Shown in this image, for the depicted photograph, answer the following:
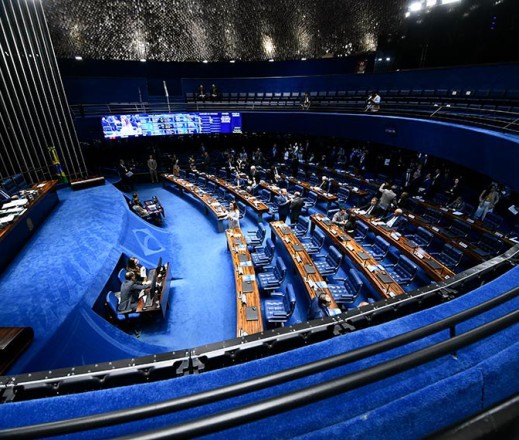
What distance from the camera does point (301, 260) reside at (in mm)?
7383

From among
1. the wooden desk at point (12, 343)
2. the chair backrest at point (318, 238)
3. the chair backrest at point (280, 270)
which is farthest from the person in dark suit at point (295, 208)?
the wooden desk at point (12, 343)

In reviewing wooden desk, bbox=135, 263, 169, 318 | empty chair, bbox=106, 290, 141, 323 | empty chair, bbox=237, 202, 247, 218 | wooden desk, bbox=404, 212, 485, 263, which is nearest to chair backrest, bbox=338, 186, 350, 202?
wooden desk, bbox=404, 212, 485, 263

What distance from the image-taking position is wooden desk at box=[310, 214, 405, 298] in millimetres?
6043

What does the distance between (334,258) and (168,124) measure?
515 inches

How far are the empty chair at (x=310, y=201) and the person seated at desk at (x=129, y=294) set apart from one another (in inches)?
305

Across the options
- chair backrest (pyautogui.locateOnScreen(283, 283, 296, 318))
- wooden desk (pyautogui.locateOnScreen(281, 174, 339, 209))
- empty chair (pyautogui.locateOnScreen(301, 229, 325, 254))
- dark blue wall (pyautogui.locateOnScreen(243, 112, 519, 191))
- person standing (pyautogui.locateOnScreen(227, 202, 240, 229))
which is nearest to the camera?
chair backrest (pyautogui.locateOnScreen(283, 283, 296, 318))

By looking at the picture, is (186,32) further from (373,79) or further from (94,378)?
(94,378)

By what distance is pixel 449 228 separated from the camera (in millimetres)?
8766

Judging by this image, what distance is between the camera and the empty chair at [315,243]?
841 cm

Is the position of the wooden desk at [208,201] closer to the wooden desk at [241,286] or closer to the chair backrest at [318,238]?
the wooden desk at [241,286]

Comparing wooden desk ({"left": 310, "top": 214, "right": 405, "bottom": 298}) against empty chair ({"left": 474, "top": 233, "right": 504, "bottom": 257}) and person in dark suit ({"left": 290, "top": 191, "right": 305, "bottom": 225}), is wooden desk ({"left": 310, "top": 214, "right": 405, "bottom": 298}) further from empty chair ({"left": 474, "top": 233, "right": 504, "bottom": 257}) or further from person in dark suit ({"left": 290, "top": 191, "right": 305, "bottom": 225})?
empty chair ({"left": 474, "top": 233, "right": 504, "bottom": 257})

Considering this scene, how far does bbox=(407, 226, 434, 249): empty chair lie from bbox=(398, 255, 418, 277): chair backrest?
1519 millimetres

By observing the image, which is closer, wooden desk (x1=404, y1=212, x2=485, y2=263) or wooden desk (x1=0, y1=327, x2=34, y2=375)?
wooden desk (x1=0, y1=327, x2=34, y2=375)

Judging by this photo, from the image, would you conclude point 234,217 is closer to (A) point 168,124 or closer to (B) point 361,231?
(B) point 361,231
